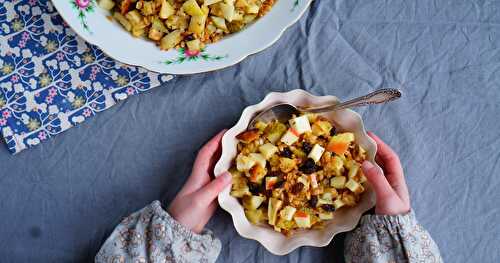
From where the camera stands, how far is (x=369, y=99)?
118 centimetres

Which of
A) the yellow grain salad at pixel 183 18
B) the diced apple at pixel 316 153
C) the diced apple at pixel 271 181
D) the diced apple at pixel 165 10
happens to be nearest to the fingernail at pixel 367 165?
the diced apple at pixel 316 153

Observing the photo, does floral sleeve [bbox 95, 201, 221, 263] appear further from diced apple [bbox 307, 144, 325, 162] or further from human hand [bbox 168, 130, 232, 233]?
diced apple [bbox 307, 144, 325, 162]

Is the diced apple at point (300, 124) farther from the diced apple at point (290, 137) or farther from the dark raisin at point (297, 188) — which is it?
the dark raisin at point (297, 188)

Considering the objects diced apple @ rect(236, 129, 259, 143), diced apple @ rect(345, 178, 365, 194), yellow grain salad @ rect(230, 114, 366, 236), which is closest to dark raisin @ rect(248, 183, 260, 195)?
yellow grain salad @ rect(230, 114, 366, 236)

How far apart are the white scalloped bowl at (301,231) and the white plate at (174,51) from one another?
0.46 feet

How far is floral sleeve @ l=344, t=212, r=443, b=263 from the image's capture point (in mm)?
1183

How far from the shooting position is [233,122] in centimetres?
133

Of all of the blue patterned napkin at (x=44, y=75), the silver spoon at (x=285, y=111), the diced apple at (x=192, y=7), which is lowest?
the silver spoon at (x=285, y=111)

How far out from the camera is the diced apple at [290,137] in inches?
47.3

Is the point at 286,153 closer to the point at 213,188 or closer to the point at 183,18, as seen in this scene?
the point at 213,188

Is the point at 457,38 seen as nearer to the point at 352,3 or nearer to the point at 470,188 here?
the point at 352,3

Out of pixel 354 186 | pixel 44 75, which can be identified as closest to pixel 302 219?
pixel 354 186

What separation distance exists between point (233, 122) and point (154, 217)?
32 cm

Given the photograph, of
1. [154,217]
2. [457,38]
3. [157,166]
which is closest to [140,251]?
[154,217]
